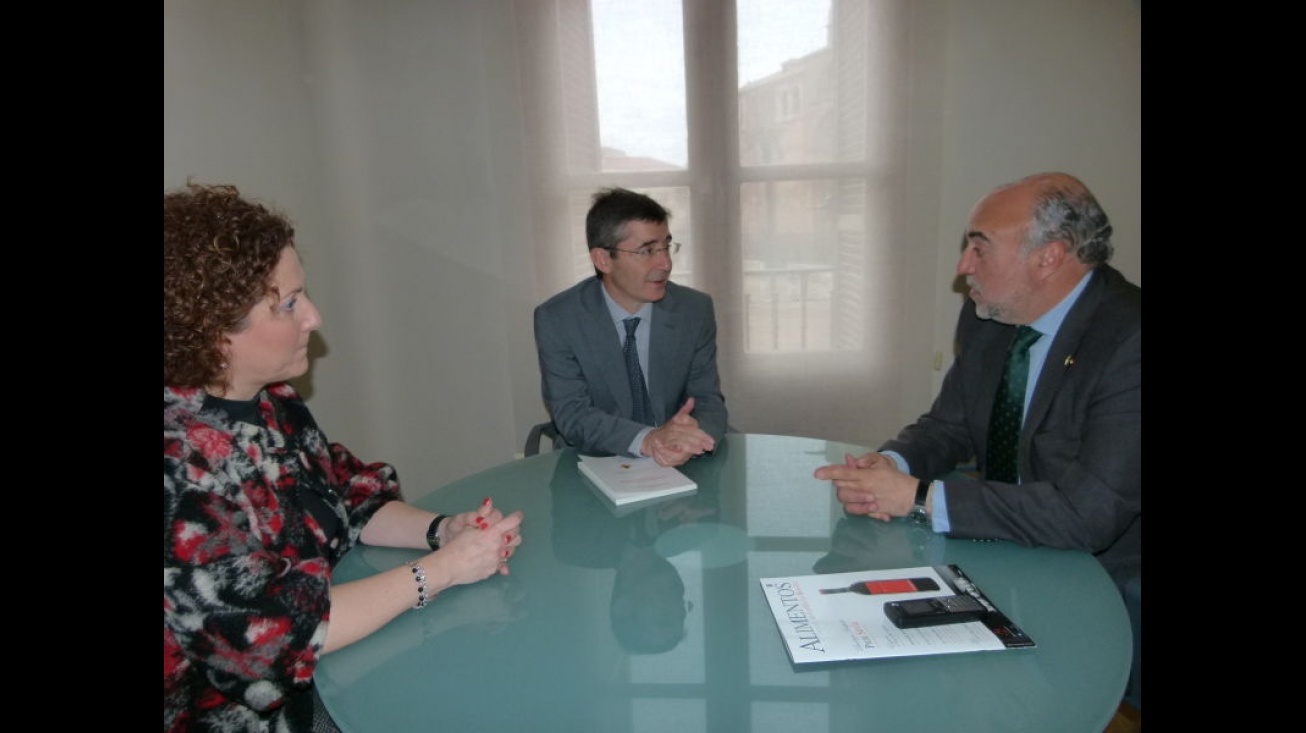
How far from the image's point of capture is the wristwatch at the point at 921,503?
62.3 inches

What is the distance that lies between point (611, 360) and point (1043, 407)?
138cm

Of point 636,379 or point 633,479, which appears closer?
point 633,479

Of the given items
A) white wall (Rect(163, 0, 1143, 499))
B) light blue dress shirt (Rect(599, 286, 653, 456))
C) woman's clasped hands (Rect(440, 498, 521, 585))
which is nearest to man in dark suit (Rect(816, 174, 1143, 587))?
woman's clasped hands (Rect(440, 498, 521, 585))

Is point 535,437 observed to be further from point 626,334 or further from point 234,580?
point 234,580

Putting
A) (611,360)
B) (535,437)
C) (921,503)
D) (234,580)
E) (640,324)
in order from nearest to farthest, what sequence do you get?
(234,580) → (921,503) → (535,437) → (611,360) → (640,324)

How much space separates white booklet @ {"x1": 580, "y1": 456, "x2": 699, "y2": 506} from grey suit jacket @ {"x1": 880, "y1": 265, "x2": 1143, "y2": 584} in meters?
0.63

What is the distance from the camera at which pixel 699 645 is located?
3.84 ft

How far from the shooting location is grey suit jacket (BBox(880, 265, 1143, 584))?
1472 mm

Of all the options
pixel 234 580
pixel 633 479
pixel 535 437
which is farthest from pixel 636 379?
pixel 234 580

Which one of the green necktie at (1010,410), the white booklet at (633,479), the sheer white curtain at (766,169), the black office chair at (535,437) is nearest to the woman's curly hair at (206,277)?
the white booklet at (633,479)

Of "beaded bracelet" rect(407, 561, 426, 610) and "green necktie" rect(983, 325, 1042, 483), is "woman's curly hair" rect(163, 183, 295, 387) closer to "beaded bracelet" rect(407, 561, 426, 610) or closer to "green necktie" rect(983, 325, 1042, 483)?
"beaded bracelet" rect(407, 561, 426, 610)
